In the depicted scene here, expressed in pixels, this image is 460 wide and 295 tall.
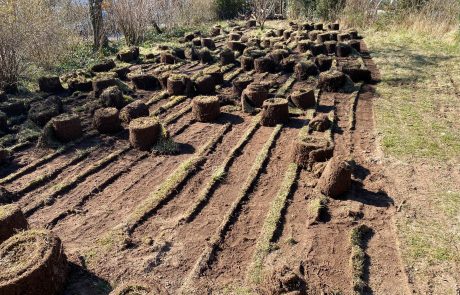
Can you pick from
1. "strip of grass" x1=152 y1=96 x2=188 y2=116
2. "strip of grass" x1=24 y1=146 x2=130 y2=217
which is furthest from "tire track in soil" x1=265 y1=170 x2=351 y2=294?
"strip of grass" x1=152 y1=96 x2=188 y2=116

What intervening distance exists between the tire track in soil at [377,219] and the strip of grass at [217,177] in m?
2.09

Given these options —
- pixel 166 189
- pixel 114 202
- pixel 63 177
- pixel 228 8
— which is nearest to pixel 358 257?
pixel 166 189

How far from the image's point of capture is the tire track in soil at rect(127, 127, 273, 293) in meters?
4.77

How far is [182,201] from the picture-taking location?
20.1 ft

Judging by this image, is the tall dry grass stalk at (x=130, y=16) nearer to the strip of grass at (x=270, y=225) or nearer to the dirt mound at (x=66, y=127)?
the dirt mound at (x=66, y=127)

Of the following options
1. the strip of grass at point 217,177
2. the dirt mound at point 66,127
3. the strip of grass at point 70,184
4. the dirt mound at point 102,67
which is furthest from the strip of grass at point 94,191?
the dirt mound at point 102,67

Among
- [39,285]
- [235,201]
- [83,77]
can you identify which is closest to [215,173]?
[235,201]

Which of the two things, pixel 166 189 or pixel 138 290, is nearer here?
pixel 138 290

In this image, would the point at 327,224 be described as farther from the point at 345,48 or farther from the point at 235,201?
the point at 345,48

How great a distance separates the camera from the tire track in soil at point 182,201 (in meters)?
5.52

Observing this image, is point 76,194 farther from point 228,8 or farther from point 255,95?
point 228,8

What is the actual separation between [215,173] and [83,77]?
6.74 m

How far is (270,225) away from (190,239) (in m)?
1.09

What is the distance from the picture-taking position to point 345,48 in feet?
48.3
